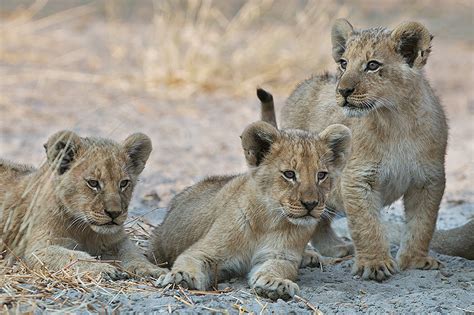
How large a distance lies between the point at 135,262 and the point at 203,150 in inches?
199

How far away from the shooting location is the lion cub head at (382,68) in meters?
6.68

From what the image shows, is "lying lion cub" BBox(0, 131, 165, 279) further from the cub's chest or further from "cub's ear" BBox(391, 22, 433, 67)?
"cub's ear" BBox(391, 22, 433, 67)

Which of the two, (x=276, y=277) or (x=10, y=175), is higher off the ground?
(x=10, y=175)

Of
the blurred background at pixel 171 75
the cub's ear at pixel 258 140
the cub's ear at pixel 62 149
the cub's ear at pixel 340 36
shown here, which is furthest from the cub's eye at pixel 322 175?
the blurred background at pixel 171 75

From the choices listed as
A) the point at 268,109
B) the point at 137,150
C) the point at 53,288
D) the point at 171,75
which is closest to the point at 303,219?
the point at 137,150

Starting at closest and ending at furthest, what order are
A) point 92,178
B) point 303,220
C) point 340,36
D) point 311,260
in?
point 303,220, point 92,178, point 311,260, point 340,36

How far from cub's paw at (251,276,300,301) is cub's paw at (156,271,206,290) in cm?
34

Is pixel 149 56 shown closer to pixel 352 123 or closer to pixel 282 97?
pixel 282 97

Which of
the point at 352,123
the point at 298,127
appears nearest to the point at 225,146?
the point at 298,127

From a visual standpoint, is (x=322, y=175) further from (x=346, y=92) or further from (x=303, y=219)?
(x=346, y=92)

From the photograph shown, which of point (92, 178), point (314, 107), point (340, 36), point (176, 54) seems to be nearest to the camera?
point (92, 178)

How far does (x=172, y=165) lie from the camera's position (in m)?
10.5

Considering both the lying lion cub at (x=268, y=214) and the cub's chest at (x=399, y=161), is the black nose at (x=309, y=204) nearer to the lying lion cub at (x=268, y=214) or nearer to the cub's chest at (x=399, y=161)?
the lying lion cub at (x=268, y=214)

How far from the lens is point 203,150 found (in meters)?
11.4
